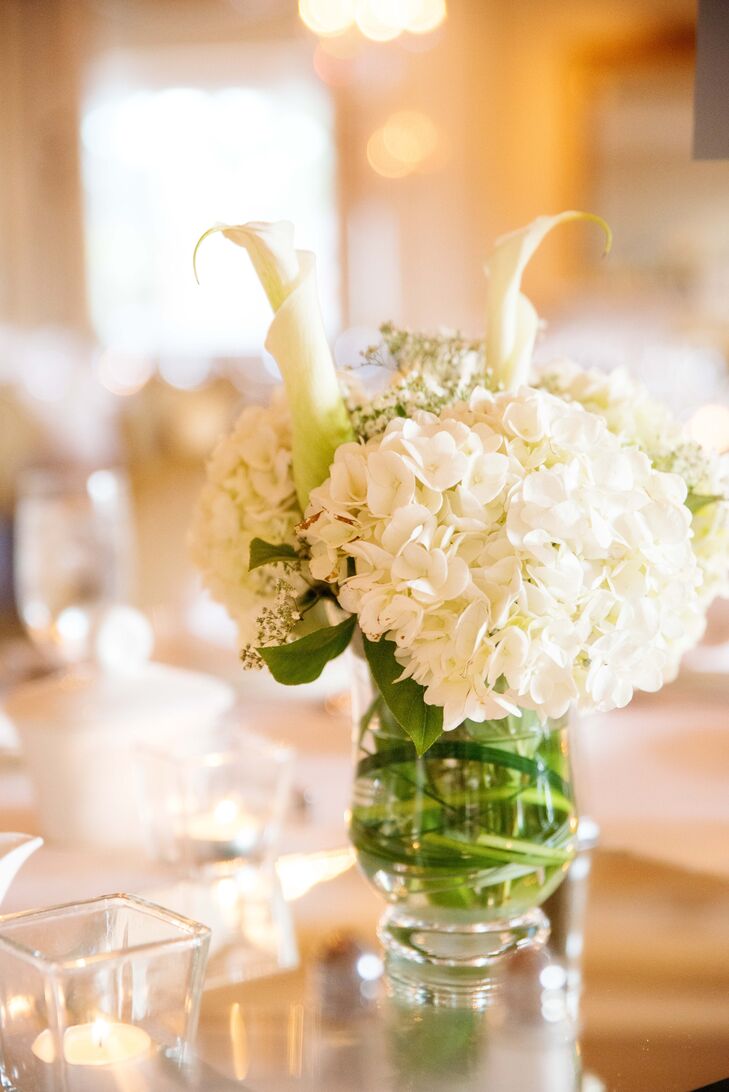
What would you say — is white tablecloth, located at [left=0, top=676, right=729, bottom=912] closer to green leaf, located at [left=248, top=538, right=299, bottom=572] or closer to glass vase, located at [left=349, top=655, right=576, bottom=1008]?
glass vase, located at [left=349, top=655, right=576, bottom=1008]

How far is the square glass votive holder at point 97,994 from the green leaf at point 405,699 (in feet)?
0.48

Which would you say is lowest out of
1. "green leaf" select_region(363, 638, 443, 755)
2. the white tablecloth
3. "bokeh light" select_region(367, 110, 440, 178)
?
the white tablecloth

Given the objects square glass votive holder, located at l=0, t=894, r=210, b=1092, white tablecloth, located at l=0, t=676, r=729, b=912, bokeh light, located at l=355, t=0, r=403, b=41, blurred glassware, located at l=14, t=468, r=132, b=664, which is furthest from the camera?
bokeh light, located at l=355, t=0, r=403, b=41

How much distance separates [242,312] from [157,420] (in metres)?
0.60

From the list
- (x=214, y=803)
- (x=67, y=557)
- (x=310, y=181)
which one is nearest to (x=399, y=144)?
(x=310, y=181)

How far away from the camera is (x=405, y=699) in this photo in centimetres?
64

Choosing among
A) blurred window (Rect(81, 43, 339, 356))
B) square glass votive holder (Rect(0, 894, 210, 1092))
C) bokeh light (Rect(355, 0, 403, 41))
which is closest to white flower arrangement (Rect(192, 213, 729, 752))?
square glass votive holder (Rect(0, 894, 210, 1092))

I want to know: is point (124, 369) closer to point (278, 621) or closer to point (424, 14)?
point (424, 14)

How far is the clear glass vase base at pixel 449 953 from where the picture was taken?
72 cm

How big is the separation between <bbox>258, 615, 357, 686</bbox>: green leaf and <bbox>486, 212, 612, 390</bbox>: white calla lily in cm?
19

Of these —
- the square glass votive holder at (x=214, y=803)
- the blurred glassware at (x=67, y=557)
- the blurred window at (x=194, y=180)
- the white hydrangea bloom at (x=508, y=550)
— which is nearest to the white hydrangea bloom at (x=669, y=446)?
the white hydrangea bloom at (x=508, y=550)

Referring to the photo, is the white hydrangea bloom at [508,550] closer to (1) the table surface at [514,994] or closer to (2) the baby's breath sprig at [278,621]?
(2) the baby's breath sprig at [278,621]

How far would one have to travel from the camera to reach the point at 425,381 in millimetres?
712

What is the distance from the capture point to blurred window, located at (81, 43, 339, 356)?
452 cm
